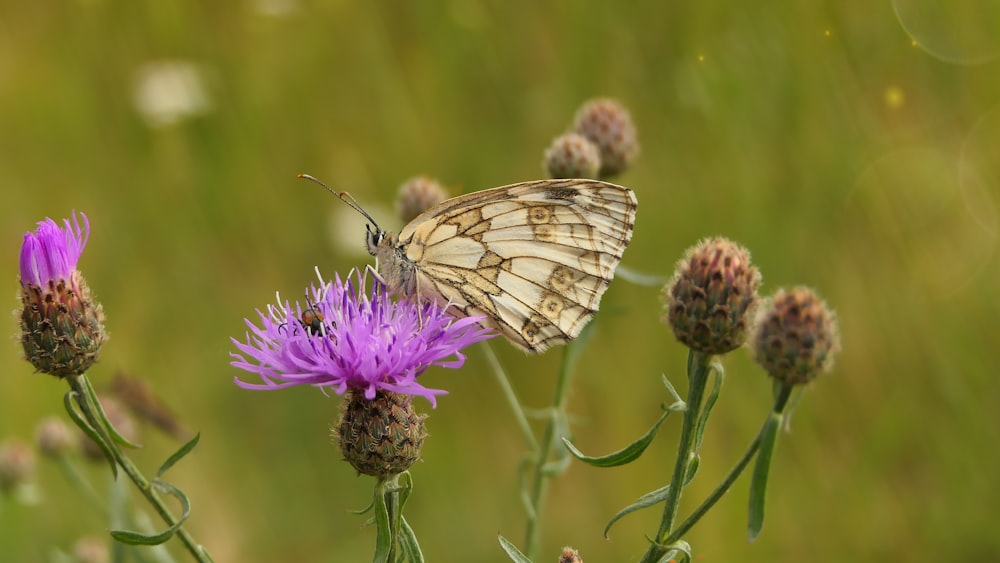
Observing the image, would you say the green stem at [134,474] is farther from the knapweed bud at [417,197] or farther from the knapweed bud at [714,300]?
the knapweed bud at [417,197]

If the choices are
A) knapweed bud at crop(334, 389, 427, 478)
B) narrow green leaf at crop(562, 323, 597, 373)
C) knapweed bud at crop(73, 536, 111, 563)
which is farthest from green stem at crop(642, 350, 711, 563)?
knapweed bud at crop(73, 536, 111, 563)

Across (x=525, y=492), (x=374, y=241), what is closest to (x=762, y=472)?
(x=525, y=492)

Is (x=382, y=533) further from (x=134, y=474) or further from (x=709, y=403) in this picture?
(x=709, y=403)

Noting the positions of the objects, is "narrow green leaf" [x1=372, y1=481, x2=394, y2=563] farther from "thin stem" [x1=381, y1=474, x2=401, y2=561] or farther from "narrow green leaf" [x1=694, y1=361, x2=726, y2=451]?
"narrow green leaf" [x1=694, y1=361, x2=726, y2=451]

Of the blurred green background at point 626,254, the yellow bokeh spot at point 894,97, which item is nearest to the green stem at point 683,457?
the blurred green background at point 626,254

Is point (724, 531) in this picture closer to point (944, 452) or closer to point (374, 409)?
point (944, 452)

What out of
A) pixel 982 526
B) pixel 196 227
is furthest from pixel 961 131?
pixel 196 227
